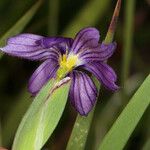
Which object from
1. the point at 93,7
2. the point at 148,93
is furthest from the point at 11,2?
the point at 148,93

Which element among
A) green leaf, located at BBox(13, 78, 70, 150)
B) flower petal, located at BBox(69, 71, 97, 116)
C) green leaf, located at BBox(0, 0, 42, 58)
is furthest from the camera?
green leaf, located at BBox(0, 0, 42, 58)

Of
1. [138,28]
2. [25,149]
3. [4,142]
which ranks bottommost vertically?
[4,142]

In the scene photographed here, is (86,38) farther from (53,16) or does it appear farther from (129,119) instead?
(53,16)

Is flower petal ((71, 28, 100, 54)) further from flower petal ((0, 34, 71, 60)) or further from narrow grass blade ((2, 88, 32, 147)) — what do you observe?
narrow grass blade ((2, 88, 32, 147))

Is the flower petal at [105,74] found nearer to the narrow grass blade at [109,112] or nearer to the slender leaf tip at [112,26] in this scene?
the slender leaf tip at [112,26]

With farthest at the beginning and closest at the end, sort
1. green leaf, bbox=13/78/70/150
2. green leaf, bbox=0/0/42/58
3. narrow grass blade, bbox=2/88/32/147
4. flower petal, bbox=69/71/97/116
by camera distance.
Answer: narrow grass blade, bbox=2/88/32/147
green leaf, bbox=0/0/42/58
flower petal, bbox=69/71/97/116
green leaf, bbox=13/78/70/150

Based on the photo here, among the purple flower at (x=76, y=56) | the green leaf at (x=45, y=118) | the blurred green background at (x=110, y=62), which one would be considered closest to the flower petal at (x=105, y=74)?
the purple flower at (x=76, y=56)

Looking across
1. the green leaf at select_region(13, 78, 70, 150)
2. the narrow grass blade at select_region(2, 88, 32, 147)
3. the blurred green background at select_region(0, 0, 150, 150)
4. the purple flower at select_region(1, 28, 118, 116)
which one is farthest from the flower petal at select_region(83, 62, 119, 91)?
the narrow grass blade at select_region(2, 88, 32, 147)

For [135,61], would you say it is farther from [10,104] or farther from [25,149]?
[25,149]
